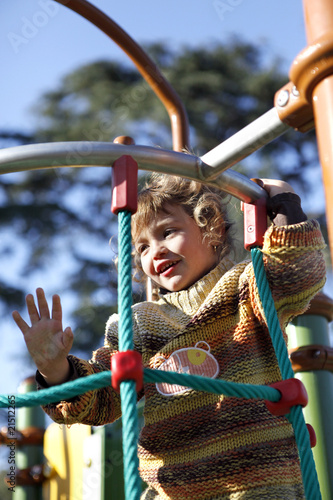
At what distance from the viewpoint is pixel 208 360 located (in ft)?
3.89

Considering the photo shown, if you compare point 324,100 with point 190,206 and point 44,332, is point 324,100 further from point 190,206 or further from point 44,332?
point 190,206

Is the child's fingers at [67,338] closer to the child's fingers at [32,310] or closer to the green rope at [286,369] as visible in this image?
the child's fingers at [32,310]

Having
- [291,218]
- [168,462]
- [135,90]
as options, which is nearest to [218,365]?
[168,462]

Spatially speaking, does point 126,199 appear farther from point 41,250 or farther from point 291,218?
point 41,250

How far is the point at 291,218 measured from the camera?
1110mm

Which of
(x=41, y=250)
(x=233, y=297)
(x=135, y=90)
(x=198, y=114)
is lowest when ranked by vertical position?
(x=233, y=297)

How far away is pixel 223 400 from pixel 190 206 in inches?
20.0

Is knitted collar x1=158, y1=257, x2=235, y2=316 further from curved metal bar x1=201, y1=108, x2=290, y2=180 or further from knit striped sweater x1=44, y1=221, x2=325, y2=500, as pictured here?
curved metal bar x1=201, y1=108, x2=290, y2=180

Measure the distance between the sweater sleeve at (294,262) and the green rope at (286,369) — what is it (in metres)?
0.03

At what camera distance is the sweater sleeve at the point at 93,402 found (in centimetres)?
116

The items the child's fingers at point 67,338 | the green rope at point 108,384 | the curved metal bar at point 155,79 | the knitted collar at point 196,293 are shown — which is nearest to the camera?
the green rope at point 108,384

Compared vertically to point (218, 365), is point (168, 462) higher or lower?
lower

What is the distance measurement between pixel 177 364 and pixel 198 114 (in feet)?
15.8

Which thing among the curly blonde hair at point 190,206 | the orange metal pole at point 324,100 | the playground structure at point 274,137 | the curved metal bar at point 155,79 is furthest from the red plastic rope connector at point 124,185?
the curved metal bar at point 155,79
